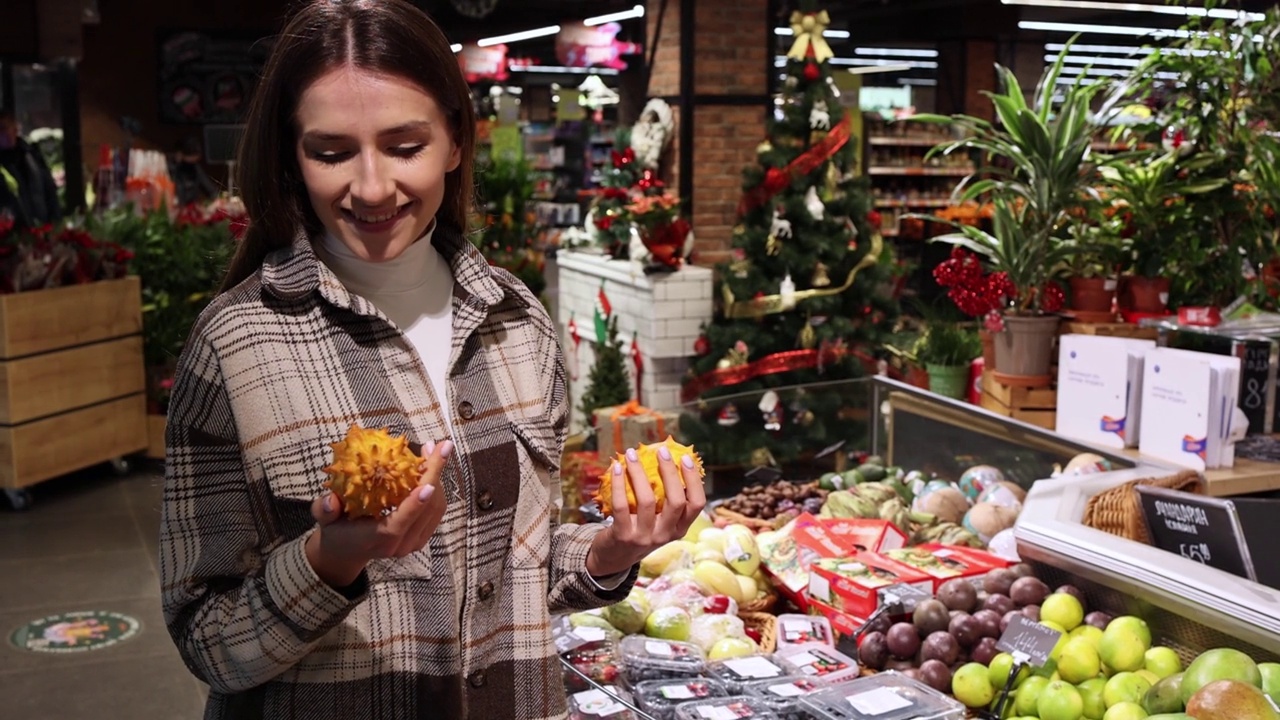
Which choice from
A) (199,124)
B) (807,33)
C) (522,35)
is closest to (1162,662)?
(807,33)

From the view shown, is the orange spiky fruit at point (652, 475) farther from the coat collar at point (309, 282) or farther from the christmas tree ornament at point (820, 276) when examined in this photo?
the christmas tree ornament at point (820, 276)

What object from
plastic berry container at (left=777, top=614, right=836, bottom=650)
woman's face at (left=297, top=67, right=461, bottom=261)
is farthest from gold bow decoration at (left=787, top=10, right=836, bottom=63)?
woman's face at (left=297, top=67, right=461, bottom=261)

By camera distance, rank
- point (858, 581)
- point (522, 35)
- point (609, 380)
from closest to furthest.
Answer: point (858, 581)
point (609, 380)
point (522, 35)

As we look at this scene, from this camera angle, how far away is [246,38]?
1505cm

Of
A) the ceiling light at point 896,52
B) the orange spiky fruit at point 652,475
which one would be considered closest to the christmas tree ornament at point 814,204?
the orange spiky fruit at point 652,475

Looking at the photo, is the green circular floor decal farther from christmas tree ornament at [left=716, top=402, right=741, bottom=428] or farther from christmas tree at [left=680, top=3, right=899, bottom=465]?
christmas tree at [left=680, top=3, right=899, bottom=465]

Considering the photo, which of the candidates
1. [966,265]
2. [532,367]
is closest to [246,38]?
[966,265]

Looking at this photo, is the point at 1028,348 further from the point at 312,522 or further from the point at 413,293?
the point at 312,522

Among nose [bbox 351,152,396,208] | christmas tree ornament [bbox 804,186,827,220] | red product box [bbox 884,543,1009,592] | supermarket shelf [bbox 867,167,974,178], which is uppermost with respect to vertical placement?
supermarket shelf [bbox 867,167,974,178]

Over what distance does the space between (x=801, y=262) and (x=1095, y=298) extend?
2.71 meters

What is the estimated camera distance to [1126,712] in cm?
213

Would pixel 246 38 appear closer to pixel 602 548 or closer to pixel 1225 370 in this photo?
pixel 1225 370

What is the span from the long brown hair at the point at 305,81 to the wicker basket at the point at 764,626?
1.62 m

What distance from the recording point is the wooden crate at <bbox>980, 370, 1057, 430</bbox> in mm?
4254
